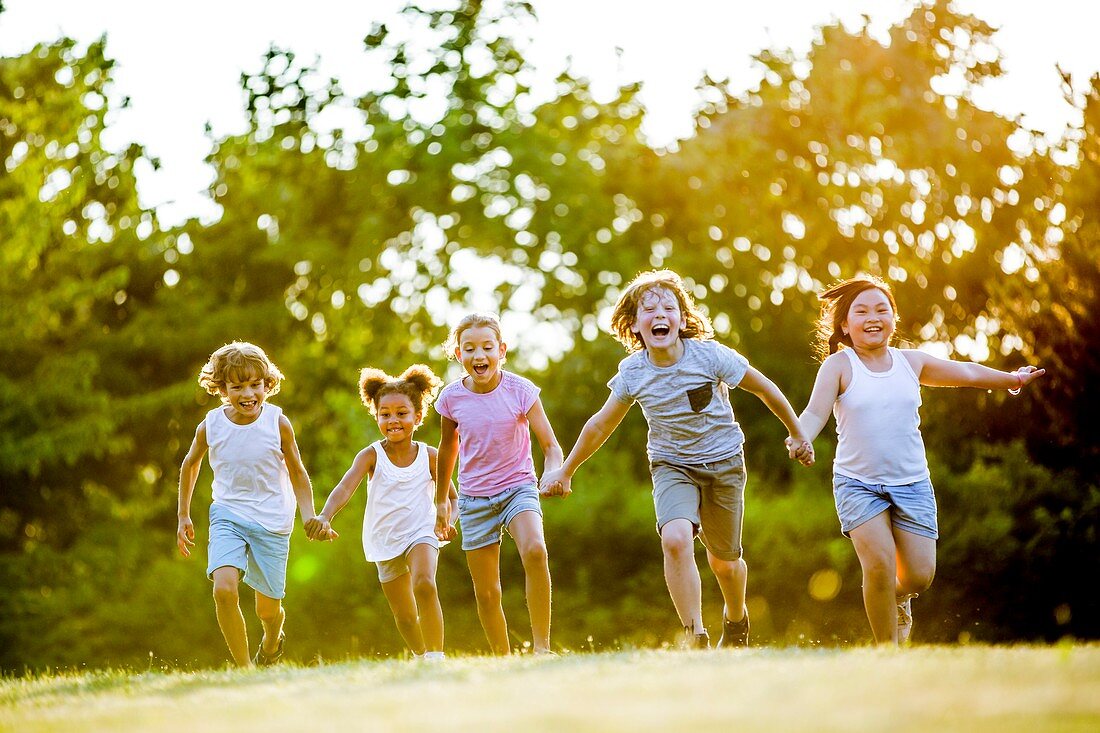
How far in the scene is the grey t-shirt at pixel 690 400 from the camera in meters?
7.69

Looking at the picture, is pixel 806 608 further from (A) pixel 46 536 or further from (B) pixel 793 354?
(A) pixel 46 536

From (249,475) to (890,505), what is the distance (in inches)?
151

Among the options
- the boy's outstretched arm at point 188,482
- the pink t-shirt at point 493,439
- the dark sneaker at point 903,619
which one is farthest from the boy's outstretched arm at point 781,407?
the boy's outstretched arm at point 188,482

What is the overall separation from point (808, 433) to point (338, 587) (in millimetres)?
10398

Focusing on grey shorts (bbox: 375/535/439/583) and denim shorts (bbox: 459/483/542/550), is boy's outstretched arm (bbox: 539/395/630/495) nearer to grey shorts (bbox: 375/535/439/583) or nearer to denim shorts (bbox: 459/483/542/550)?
denim shorts (bbox: 459/483/542/550)

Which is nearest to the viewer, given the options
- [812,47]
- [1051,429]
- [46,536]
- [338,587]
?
[1051,429]

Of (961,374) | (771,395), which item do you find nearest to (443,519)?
(771,395)

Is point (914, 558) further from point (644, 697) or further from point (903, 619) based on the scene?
point (644, 697)

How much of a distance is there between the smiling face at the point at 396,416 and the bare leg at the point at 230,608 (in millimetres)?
1252

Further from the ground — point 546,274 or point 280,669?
point 546,274

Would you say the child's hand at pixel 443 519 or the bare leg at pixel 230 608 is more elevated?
the child's hand at pixel 443 519

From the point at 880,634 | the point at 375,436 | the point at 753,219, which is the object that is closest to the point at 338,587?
the point at 375,436

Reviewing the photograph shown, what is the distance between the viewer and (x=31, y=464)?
77.2 ft

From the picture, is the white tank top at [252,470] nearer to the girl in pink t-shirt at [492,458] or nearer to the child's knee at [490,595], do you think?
the girl in pink t-shirt at [492,458]
